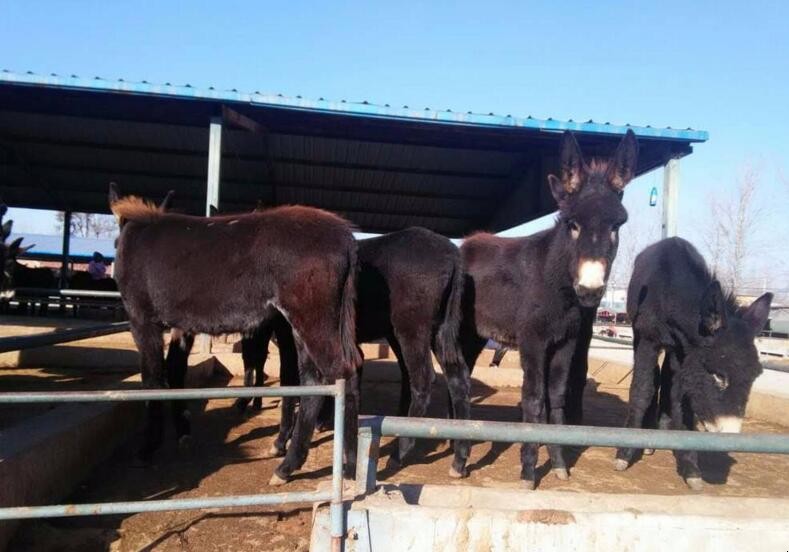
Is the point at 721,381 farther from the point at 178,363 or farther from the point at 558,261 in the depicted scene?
the point at 178,363

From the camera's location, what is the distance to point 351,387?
4.38 meters

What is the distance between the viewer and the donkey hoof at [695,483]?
14.9 ft

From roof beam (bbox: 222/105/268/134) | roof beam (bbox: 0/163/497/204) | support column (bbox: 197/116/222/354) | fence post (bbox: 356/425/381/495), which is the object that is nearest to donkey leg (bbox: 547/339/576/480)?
fence post (bbox: 356/425/381/495)

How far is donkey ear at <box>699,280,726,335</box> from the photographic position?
4551mm

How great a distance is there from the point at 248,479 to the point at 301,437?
0.55 metres

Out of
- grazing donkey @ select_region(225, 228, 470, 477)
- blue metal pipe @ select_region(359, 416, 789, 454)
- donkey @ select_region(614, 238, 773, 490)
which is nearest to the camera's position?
blue metal pipe @ select_region(359, 416, 789, 454)

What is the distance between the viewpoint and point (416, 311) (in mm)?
5074

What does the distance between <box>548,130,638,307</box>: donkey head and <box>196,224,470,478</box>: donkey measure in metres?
1.20

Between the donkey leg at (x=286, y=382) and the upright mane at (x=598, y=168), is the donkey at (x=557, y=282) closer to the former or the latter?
the upright mane at (x=598, y=168)

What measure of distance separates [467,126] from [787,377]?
7.16m

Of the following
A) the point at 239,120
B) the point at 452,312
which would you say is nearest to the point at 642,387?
the point at 452,312

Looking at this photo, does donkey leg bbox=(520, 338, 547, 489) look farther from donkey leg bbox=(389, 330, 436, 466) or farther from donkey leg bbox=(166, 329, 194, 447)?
donkey leg bbox=(166, 329, 194, 447)

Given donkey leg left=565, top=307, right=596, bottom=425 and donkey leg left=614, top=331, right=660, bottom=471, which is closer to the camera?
donkey leg left=614, top=331, right=660, bottom=471

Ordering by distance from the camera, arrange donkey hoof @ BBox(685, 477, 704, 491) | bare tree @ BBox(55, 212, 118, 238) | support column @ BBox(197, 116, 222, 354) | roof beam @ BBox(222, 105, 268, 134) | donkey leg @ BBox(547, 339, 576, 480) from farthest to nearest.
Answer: bare tree @ BBox(55, 212, 118, 238) → roof beam @ BBox(222, 105, 268, 134) → support column @ BBox(197, 116, 222, 354) → donkey leg @ BBox(547, 339, 576, 480) → donkey hoof @ BBox(685, 477, 704, 491)
